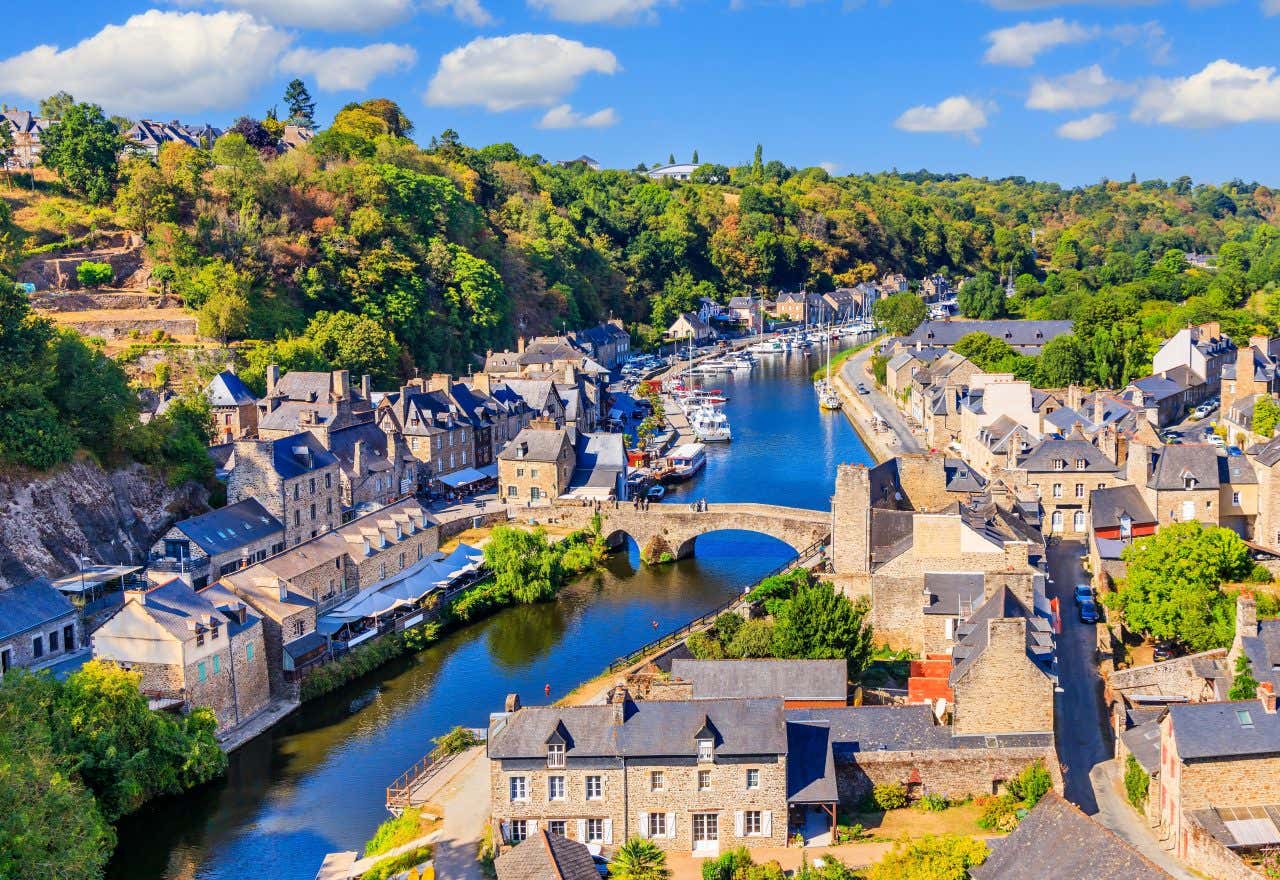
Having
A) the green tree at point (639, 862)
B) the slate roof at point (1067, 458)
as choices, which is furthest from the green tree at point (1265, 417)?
the green tree at point (639, 862)

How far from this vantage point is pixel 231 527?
137ft

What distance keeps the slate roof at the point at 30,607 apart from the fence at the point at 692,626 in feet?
52.0

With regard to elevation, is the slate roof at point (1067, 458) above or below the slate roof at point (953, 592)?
above

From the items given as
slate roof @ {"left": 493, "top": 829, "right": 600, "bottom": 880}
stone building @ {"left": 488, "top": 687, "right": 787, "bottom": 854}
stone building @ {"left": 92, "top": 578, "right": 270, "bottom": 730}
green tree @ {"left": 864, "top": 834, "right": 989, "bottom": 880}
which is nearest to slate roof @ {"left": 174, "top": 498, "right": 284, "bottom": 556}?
stone building @ {"left": 92, "top": 578, "right": 270, "bottom": 730}

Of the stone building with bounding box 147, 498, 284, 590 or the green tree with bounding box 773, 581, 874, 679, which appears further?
the stone building with bounding box 147, 498, 284, 590

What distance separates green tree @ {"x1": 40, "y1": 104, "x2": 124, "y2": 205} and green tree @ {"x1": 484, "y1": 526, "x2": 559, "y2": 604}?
43375 mm

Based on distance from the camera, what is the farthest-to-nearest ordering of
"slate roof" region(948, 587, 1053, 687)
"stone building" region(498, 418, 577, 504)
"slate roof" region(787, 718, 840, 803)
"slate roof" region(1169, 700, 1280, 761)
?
1. "stone building" region(498, 418, 577, 504)
2. "slate roof" region(948, 587, 1053, 687)
3. "slate roof" region(787, 718, 840, 803)
4. "slate roof" region(1169, 700, 1280, 761)

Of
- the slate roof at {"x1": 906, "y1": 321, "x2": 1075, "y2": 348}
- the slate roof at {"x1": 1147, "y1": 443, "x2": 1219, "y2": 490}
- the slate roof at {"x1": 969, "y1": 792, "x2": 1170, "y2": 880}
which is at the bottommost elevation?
the slate roof at {"x1": 969, "y1": 792, "x2": 1170, "y2": 880}

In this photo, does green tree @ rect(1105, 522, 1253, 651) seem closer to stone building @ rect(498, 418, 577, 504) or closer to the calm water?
the calm water

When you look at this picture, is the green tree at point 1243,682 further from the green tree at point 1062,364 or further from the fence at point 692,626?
the green tree at point 1062,364

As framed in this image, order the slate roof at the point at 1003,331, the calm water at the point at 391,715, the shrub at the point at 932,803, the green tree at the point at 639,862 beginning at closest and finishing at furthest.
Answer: the green tree at the point at 639,862 < the shrub at the point at 932,803 < the calm water at the point at 391,715 < the slate roof at the point at 1003,331

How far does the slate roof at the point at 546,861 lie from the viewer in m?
20.9

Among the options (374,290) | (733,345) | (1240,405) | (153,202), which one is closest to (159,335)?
(153,202)

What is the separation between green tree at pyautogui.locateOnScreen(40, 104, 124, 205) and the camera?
73562mm
